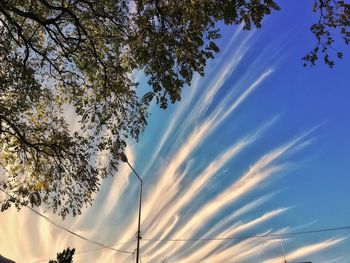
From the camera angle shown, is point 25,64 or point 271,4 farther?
point 25,64

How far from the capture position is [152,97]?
10.7 m

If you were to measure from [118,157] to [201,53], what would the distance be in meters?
6.21

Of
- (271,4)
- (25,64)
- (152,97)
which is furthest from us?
(25,64)

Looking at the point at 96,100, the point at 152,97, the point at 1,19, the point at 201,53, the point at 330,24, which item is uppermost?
the point at 1,19

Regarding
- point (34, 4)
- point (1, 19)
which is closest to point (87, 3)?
point (34, 4)

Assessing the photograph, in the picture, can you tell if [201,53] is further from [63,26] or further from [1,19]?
[1,19]

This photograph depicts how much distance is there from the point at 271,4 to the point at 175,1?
117 inches

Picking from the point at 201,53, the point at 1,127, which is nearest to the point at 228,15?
the point at 201,53

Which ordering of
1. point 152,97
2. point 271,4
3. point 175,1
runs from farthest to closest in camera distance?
point 175,1 → point 152,97 → point 271,4

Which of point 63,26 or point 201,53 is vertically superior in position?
point 63,26

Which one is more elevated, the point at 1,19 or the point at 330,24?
the point at 1,19

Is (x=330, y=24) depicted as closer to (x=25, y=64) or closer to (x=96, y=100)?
(x=96, y=100)

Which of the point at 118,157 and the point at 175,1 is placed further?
the point at 118,157

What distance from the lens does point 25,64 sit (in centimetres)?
1412
